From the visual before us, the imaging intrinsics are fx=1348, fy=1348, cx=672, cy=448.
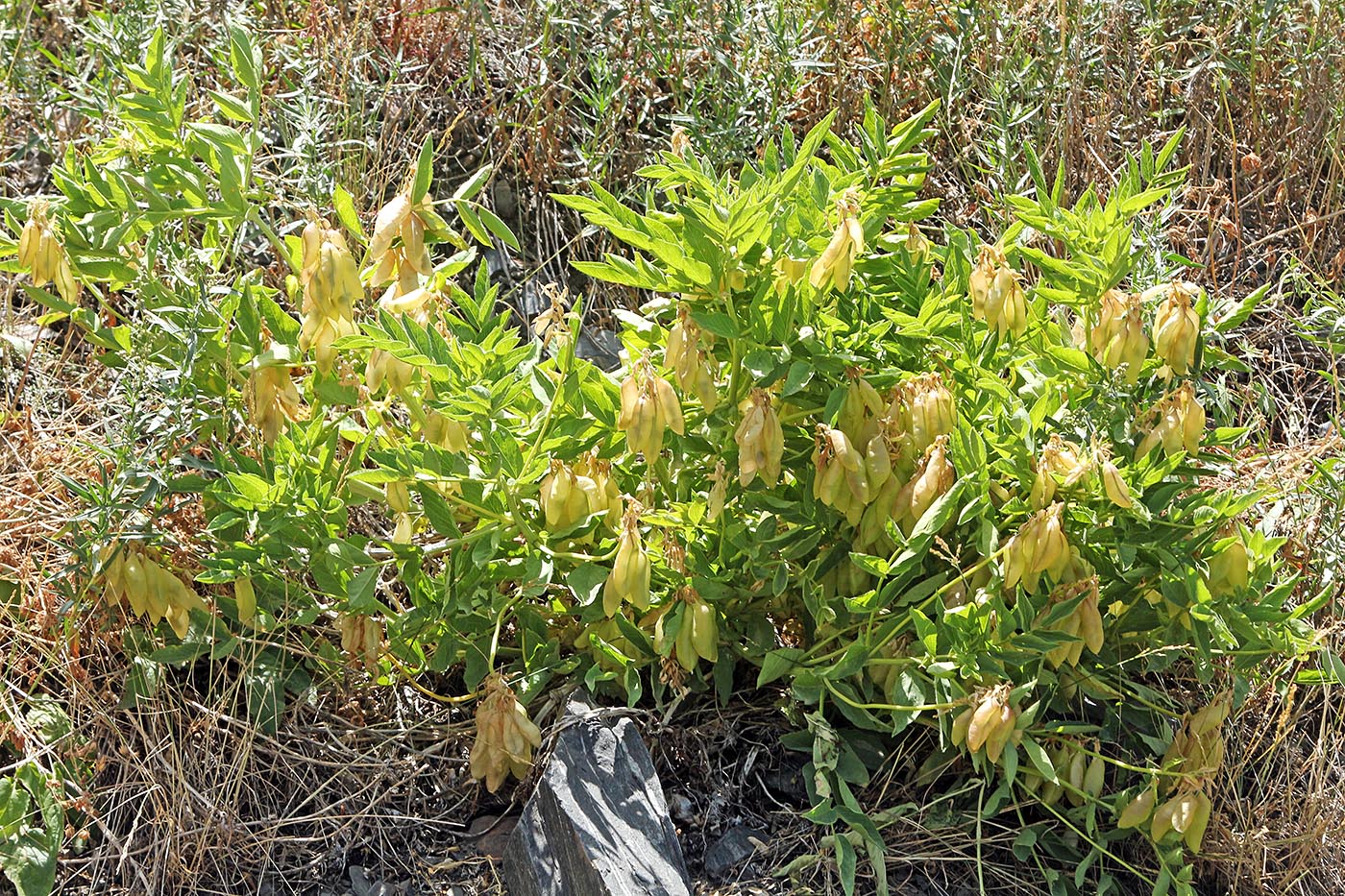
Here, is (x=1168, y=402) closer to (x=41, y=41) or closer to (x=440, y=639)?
(x=440, y=639)

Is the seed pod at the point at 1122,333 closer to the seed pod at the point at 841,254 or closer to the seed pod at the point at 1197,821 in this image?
the seed pod at the point at 841,254

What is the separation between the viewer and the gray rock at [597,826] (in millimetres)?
1782

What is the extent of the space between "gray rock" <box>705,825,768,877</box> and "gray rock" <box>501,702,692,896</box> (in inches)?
4.7

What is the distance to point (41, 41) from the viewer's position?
3334 mm

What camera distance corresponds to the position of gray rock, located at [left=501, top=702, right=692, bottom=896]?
1782 millimetres

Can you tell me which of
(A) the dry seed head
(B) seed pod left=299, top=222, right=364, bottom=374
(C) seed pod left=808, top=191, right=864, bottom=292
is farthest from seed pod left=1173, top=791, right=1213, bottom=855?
(B) seed pod left=299, top=222, right=364, bottom=374

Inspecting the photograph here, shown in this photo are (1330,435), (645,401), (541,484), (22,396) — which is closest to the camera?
(645,401)

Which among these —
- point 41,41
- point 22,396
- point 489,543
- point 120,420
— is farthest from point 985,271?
point 41,41

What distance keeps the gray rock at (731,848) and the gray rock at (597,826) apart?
12 centimetres

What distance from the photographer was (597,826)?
5.97 ft

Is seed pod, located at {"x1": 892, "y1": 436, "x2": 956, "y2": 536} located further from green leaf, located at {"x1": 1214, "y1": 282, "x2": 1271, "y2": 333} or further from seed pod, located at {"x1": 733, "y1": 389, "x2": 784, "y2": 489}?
green leaf, located at {"x1": 1214, "y1": 282, "x2": 1271, "y2": 333}

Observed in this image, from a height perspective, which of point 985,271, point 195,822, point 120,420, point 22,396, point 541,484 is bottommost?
point 195,822

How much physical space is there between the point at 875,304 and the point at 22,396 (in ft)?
5.34

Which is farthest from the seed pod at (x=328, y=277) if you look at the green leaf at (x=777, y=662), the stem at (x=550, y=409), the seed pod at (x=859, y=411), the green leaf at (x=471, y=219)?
the green leaf at (x=777, y=662)
